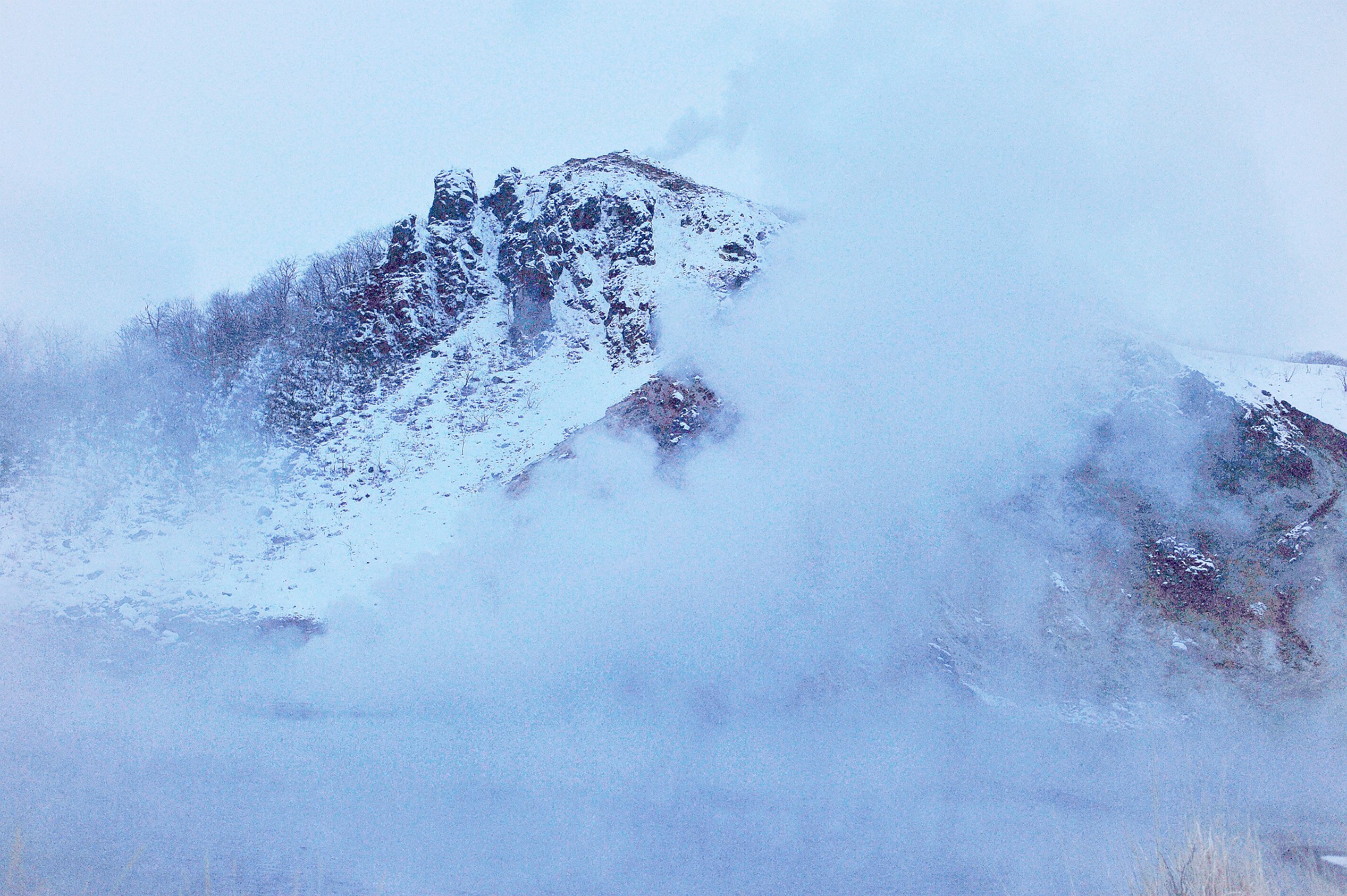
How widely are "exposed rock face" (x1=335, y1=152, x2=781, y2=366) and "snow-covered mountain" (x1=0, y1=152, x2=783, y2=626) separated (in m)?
0.06

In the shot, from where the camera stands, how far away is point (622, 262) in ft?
61.9

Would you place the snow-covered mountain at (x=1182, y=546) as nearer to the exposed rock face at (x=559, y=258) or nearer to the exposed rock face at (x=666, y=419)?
the exposed rock face at (x=666, y=419)

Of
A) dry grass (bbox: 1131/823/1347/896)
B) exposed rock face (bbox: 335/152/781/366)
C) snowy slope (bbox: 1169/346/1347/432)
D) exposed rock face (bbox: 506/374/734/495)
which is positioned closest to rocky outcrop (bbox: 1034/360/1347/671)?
snowy slope (bbox: 1169/346/1347/432)

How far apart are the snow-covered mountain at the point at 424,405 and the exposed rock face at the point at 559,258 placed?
6 cm

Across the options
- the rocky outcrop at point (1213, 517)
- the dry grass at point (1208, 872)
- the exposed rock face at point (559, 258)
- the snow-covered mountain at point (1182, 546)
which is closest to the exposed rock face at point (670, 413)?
the exposed rock face at point (559, 258)

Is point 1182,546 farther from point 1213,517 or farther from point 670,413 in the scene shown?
point 670,413

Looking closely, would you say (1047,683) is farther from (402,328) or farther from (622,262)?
(402,328)

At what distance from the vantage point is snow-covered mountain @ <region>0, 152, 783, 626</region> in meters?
12.1

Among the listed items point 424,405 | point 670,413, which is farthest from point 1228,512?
point 424,405

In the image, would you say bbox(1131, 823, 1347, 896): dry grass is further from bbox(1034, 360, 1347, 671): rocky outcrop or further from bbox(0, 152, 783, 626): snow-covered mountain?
bbox(0, 152, 783, 626): snow-covered mountain

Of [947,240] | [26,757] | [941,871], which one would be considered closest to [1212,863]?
[941,871]

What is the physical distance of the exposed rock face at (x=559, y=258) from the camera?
1791cm

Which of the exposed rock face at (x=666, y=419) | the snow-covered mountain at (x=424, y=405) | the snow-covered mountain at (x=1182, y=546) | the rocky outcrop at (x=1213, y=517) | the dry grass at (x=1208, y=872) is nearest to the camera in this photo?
the dry grass at (x=1208, y=872)

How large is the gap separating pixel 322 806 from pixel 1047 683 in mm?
8929
